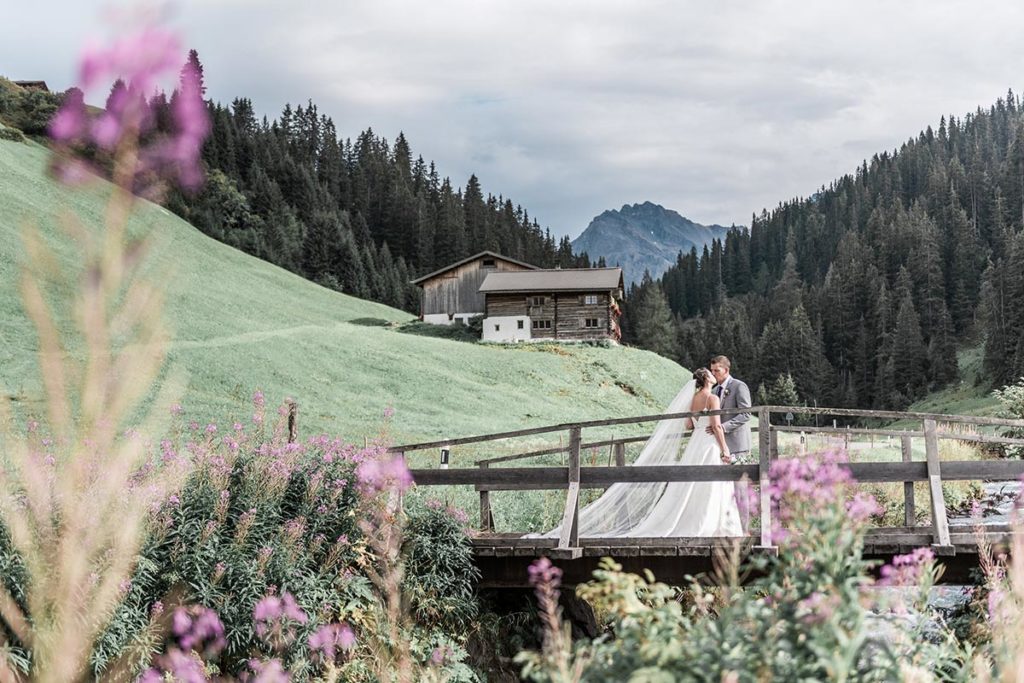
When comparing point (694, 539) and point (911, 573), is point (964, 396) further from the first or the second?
point (911, 573)

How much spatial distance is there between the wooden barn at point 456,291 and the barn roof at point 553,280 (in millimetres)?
5504

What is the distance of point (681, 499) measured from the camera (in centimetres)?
1164

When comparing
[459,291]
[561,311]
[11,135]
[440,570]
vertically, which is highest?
[11,135]

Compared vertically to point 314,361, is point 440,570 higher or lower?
lower

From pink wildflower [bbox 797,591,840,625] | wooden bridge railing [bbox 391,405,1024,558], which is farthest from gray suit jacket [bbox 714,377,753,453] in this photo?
pink wildflower [bbox 797,591,840,625]

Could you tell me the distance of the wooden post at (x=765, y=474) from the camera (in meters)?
9.46

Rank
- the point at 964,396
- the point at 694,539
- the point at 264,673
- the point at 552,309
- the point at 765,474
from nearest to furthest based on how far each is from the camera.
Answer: the point at 264,673 → the point at 765,474 → the point at 694,539 → the point at 552,309 → the point at 964,396

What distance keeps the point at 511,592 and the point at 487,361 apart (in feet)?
155

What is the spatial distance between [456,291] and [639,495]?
75.8 metres

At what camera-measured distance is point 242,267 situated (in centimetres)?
7931

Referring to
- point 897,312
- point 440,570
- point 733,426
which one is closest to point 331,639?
point 440,570

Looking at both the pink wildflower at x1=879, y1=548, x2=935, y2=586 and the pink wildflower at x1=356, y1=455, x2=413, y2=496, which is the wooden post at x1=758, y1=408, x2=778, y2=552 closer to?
the pink wildflower at x1=356, y1=455, x2=413, y2=496

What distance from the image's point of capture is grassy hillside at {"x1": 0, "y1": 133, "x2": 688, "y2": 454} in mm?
38062

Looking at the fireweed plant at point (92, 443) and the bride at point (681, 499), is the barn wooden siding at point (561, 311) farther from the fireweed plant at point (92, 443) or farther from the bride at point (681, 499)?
the fireweed plant at point (92, 443)
